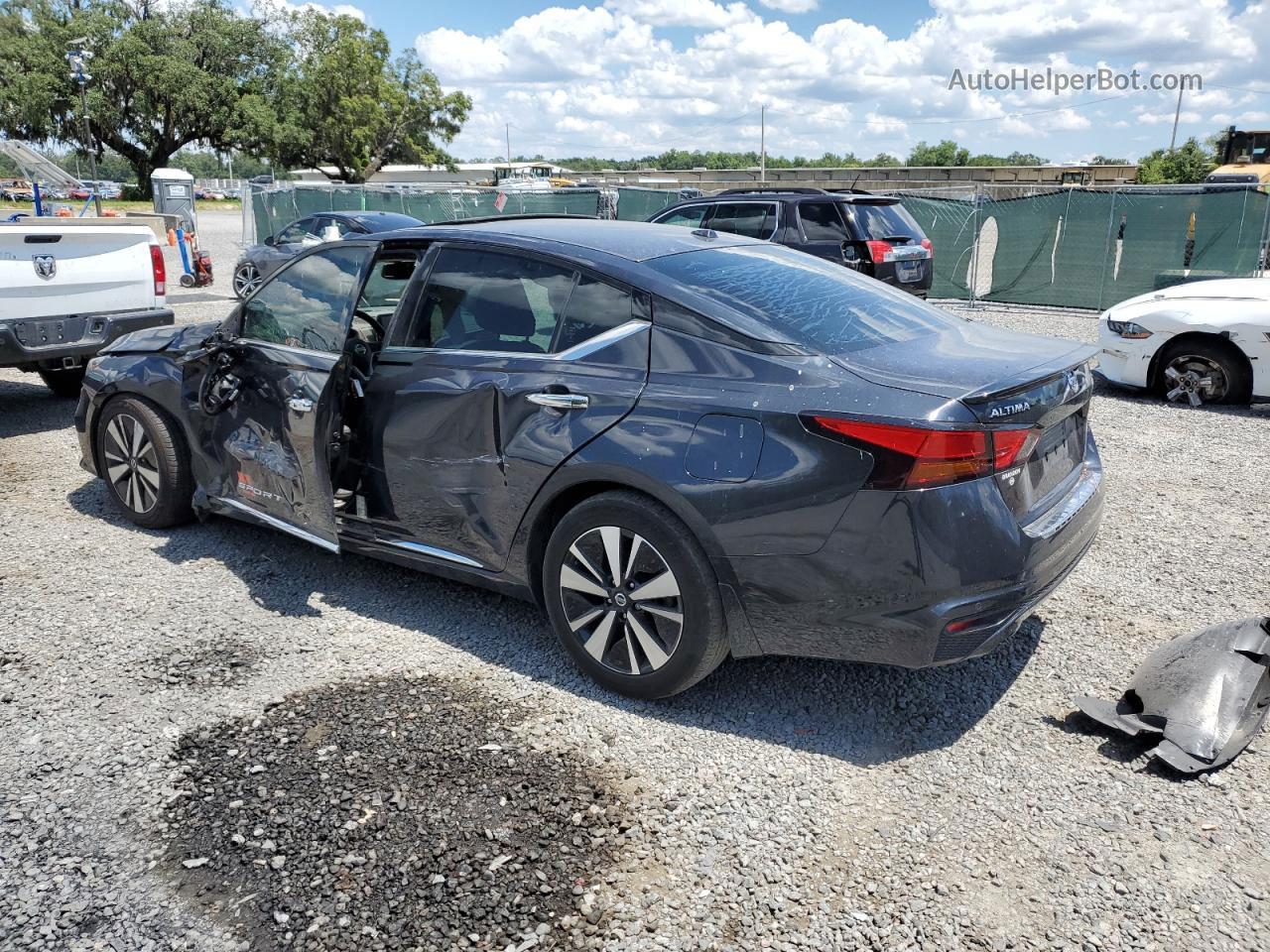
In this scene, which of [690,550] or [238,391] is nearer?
[690,550]

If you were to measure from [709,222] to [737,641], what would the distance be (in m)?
10.2

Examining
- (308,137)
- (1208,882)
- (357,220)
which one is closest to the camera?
(1208,882)

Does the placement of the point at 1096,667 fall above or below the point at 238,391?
below

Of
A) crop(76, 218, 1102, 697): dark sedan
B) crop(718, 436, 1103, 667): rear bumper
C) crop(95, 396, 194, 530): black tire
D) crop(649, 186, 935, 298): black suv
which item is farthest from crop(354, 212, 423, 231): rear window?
crop(718, 436, 1103, 667): rear bumper

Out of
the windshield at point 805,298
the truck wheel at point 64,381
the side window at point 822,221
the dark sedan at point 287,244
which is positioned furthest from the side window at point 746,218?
the windshield at point 805,298

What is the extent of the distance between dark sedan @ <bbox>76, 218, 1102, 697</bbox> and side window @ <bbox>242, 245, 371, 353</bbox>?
14 mm

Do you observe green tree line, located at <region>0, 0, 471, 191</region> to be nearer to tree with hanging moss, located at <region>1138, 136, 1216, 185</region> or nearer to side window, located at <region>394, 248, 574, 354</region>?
tree with hanging moss, located at <region>1138, 136, 1216, 185</region>

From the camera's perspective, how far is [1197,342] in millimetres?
8367

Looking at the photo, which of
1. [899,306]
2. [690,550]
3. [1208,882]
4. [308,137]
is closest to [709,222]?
[899,306]

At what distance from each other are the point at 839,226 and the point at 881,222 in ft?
2.21

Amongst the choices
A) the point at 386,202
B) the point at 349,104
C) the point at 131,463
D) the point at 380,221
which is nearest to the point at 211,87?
the point at 349,104

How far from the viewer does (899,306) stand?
13.2 feet

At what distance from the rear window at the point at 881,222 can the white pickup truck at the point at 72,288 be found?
7.80m

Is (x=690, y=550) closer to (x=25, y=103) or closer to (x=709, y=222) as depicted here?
(x=709, y=222)
